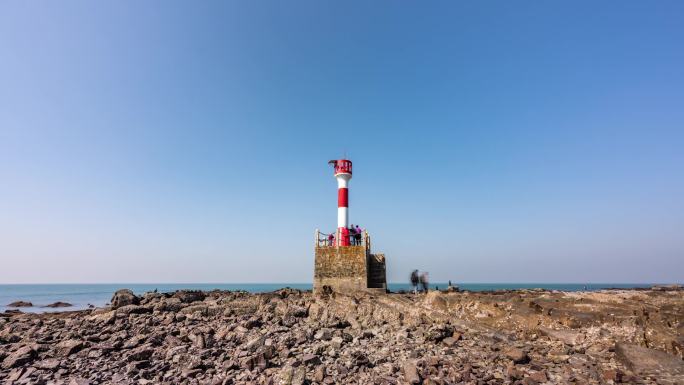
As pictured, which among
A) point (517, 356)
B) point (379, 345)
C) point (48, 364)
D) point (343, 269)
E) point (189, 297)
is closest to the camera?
point (517, 356)

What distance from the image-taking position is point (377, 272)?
2558 centimetres

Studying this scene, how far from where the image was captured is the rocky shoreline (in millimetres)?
11062

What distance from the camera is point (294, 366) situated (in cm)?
1221

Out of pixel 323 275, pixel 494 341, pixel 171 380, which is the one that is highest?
pixel 323 275

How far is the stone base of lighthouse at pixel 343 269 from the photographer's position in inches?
937

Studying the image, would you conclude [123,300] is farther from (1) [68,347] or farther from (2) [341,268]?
(2) [341,268]

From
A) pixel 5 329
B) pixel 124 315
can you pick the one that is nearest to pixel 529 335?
pixel 124 315

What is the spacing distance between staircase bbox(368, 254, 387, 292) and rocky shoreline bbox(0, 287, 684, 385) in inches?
217

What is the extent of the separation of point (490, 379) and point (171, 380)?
1013cm

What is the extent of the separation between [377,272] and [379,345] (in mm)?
11450

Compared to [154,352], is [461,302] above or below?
above

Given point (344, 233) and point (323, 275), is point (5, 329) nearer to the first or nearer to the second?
point (323, 275)

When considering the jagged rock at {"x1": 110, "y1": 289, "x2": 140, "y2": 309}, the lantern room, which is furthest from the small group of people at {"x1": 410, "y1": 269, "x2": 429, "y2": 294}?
the jagged rock at {"x1": 110, "y1": 289, "x2": 140, "y2": 309}

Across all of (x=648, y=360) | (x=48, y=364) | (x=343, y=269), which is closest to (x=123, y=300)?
(x=48, y=364)
